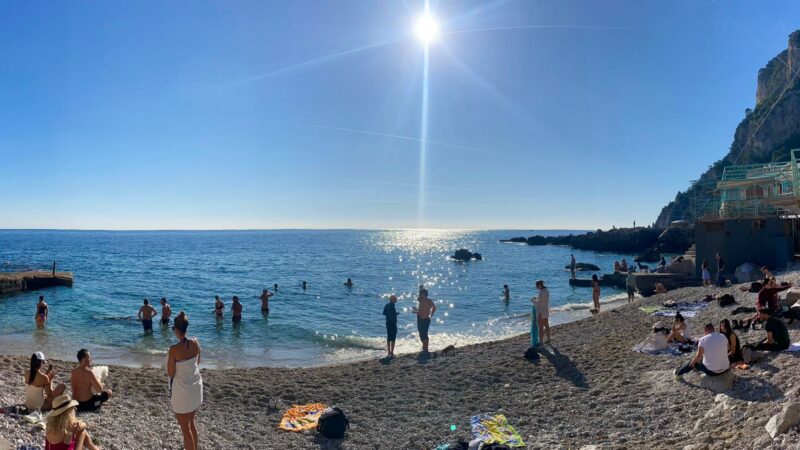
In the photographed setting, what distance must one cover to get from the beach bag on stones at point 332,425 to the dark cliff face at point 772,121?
278ft

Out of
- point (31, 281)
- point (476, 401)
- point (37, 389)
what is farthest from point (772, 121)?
point (31, 281)

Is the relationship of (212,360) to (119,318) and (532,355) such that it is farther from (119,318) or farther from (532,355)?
(119,318)

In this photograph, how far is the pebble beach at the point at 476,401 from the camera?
6.28 m

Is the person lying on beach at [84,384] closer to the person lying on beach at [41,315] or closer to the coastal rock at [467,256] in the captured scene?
the person lying on beach at [41,315]

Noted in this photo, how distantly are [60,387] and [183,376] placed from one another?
3.34m

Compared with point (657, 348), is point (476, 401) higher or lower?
lower

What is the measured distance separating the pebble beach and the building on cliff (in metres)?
12.4

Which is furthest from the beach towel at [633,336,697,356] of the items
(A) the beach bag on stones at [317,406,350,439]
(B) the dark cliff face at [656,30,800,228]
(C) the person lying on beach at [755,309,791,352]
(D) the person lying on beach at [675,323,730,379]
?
(B) the dark cliff face at [656,30,800,228]

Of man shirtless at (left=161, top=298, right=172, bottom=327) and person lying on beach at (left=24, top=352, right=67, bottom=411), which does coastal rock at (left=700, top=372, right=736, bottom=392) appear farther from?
man shirtless at (left=161, top=298, right=172, bottom=327)

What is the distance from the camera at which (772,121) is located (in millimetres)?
92250

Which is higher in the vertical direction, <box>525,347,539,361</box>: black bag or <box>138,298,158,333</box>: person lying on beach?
<box>525,347,539,361</box>: black bag

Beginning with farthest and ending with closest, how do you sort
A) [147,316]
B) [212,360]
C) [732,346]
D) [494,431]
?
[147,316], [212,360], [732,346], [494,431]

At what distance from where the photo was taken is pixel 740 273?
69.0 feet

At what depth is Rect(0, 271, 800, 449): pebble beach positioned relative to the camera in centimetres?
628
